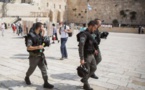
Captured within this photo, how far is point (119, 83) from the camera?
5.41 m

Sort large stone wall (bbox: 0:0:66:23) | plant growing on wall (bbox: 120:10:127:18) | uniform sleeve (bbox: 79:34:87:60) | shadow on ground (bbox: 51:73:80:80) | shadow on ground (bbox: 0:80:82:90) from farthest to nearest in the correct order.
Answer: plant growing on wall (bbox: 120:10:127:18)
large stone wall (bbox: 0:0:66:23)
shadow on ground (bbox: 51:73:80:80)
shadow on ground (bbox: 0:80:82:90)
uniform sleeve (bbox: 79:34:87:60)

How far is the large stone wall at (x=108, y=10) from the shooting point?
40.5 metres

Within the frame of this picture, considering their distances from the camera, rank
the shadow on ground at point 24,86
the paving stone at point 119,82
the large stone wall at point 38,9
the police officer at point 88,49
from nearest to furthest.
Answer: the police officer at point 88,49, the shadow on ground at point 24,86, the paving stone at point 119,82, the large stone wall at point 38,9

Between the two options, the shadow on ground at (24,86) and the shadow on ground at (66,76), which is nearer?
the shadow on ground at (24,86)

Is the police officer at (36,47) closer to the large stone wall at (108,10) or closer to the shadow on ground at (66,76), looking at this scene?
the shadow on ground at (66,76)

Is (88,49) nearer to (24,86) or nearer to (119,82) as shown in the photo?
(119,82)

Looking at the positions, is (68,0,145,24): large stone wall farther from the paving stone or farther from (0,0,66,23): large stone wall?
the paving stone

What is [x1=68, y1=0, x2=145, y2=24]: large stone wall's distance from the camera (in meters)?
40.5

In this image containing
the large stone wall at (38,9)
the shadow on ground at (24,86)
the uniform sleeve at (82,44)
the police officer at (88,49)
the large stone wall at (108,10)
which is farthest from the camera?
the large stone wall at (108,10)

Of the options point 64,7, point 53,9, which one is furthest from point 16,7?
point 64,7

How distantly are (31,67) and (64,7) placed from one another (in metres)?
42.7

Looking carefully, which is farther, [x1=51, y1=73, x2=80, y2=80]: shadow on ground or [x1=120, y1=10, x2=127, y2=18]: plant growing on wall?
[x1=120, y1=10, x2=127, y2=18]: plant growing on wall

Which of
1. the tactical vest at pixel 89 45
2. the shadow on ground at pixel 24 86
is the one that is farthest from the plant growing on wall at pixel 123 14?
the tactical vest at pixel 89 45

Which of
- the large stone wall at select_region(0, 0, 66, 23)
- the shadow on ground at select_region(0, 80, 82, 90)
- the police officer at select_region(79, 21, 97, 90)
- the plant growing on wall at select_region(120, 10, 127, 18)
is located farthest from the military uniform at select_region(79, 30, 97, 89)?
the plant growing on wall at select_region(120, 10, 127, 18)
